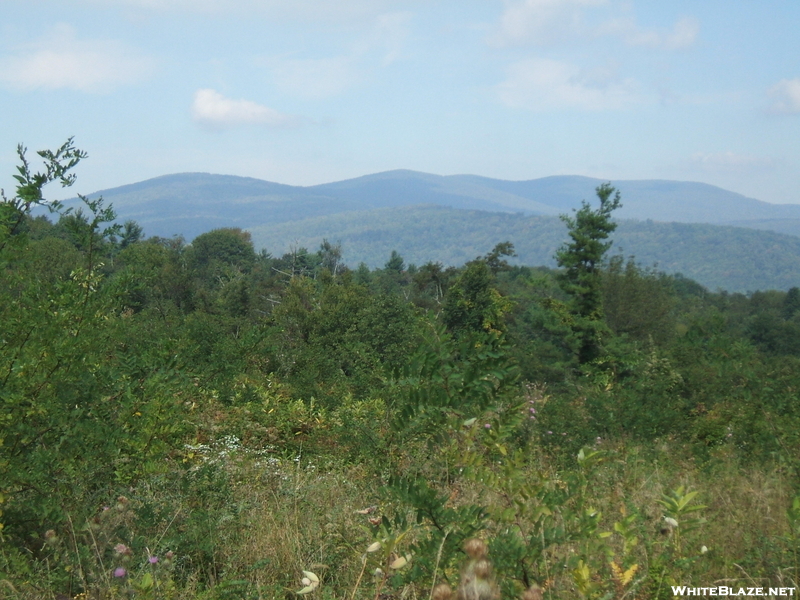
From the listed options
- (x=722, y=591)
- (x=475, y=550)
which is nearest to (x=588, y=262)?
(x=722, y=591)

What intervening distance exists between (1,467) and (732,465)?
174 inches

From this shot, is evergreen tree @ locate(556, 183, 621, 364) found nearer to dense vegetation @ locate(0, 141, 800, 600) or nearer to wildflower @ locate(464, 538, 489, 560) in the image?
dense vegetation @ locate(0, 141, 800, 600)

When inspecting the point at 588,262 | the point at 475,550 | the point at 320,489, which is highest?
the point at 475,550

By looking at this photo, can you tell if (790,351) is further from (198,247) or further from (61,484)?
(198,247)

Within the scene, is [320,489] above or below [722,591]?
below

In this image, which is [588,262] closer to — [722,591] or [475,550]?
[722,591]

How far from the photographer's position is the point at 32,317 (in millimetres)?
3082

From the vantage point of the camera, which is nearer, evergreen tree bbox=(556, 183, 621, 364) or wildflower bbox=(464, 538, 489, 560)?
wildflower bbox=(464, 538, 489, 560)

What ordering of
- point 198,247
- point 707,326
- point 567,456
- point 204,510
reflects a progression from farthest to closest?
point 198,247
point 707,326
point 567,456
point 204,510

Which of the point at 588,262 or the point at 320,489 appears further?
the point at 588,262

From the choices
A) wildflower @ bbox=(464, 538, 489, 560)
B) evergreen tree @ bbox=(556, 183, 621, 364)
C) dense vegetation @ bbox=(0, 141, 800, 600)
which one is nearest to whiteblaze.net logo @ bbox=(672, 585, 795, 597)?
dense vegetation @ bbox=(0, 141, 800, 600)

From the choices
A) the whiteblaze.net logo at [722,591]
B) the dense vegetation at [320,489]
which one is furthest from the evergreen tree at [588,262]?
the whiteblaze.net logo at [722,591]

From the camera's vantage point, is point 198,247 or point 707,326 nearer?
point 707,326

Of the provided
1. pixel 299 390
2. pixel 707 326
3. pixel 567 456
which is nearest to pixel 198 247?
pixel 707 326
